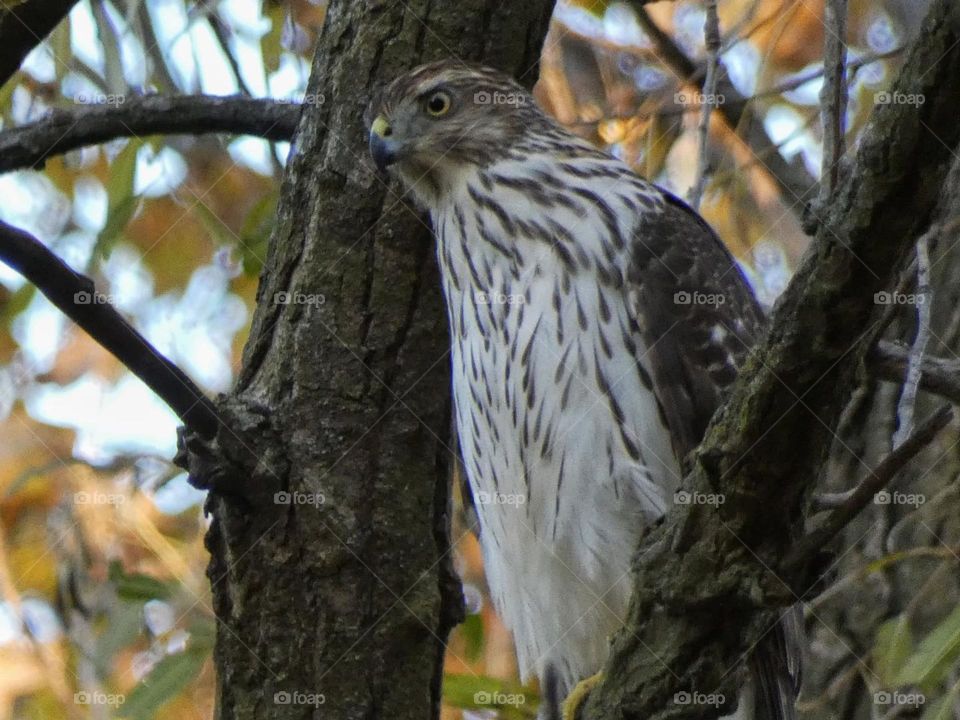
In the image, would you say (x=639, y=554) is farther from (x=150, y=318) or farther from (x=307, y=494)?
(x=150, y=318)

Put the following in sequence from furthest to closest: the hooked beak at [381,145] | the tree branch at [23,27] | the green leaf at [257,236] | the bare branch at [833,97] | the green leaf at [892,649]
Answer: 1. the green leaf at [257,236]
2. the green leaf at [892,649]
3. the hooked beak at [381,145]
4. the tree branch at [23,27]
5. the bare branch at [833,97]

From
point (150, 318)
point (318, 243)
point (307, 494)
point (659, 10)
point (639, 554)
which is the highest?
point (659, 10)

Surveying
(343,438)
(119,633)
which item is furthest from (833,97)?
A: (119,633)

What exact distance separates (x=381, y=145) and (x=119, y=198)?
1.14 metres

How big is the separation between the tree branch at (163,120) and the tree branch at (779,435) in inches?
60.9

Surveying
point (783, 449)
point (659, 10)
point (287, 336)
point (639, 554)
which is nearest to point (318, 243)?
point (287, 336)

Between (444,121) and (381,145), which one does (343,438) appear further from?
(444,121)

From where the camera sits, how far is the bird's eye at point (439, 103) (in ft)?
10.8

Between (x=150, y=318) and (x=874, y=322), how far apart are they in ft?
11.1

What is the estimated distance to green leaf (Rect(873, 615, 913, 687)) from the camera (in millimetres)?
3238

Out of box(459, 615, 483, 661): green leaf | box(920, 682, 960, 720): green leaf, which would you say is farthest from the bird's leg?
box(920, 682, 960, 720): green leaf

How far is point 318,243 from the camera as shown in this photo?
114 inches

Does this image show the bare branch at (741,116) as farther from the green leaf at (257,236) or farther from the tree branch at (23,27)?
the tree branch at (23,27)

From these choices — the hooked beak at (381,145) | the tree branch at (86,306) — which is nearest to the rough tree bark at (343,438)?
the hooked beak at (381,145)
